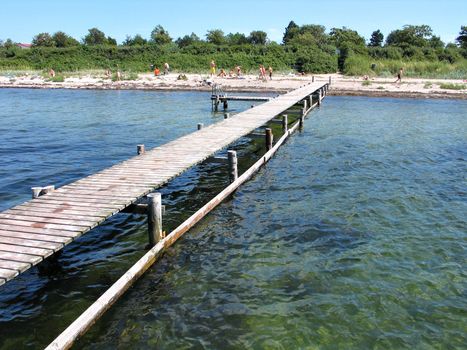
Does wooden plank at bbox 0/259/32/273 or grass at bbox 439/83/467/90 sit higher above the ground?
grass at bbox 439/83/467/90

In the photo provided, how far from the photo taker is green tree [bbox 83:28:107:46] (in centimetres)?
11521

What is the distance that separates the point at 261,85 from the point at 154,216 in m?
42.1

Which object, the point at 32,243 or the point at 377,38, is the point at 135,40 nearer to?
the point at 377,38

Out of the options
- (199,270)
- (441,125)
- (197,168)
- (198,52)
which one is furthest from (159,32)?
(199,270)

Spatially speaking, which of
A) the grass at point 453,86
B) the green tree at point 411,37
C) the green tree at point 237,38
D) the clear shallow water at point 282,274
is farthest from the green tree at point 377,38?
the clear shallow water at point 282,274

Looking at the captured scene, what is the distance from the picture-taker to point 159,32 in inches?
4439

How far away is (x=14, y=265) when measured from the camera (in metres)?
6.21

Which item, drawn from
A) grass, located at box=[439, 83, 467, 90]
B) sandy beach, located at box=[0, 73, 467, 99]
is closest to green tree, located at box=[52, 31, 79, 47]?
sandy beach, located at box=[0, 73, 467, 99]

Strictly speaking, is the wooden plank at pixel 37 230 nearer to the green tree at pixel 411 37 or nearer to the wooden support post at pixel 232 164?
the wooden support post at pixel 232 164

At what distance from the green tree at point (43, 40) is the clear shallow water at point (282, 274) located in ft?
322

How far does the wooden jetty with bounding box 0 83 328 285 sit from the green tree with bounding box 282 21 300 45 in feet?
326

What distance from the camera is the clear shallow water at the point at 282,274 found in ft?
23.9

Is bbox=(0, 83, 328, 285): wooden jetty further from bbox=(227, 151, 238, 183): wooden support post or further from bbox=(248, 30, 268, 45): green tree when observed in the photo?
bbox=(248, 30, 268, 45): green tree

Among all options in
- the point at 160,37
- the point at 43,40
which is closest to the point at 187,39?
the point at 160,37
